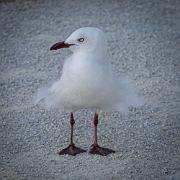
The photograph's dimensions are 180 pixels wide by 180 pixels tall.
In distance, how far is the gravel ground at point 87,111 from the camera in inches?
196

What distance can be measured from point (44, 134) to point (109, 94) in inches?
37.5

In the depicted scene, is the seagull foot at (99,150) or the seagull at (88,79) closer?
the seagull at (88,79)

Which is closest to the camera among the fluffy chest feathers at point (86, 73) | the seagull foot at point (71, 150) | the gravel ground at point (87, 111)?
the fluffy chest feathers at point (86, 73)

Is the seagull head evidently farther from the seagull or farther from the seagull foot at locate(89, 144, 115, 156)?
the seagull foot at locate(89, 144, 115, 156)

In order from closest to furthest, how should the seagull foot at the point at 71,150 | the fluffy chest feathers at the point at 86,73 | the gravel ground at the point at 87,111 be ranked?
the fluffy chest feathers at the point at 86,73 → the gravel ground at the point at 87,111 → the seagull foot at the point at 71,150

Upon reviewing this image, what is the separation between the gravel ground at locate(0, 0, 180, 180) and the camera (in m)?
4.99

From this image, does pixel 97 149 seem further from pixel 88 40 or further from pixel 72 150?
pixel 88 40

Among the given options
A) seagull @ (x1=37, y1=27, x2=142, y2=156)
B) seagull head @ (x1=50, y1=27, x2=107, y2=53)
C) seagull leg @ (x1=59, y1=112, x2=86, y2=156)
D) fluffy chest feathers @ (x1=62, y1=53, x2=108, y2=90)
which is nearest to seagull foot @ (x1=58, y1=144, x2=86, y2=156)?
seagull leg @ (x1=59, y1=112, x2=86, y2=156)

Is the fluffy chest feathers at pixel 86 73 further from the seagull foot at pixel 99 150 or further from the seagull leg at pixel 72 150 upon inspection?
the seagull foot at pixel 99 150

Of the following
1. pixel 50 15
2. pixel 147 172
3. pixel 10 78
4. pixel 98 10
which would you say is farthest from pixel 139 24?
pixel 147 172

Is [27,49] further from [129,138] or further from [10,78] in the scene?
[129,138]

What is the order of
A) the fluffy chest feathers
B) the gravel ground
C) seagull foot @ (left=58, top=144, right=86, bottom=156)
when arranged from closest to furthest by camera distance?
the fluffy chest feathers, the gravel ground, seagull foot @ (left=58, top=144, right=86, bottom=156)

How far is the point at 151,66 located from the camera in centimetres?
718

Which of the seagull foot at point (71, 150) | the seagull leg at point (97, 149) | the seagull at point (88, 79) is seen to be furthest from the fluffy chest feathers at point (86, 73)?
the seagull foot at point (71, 150)
